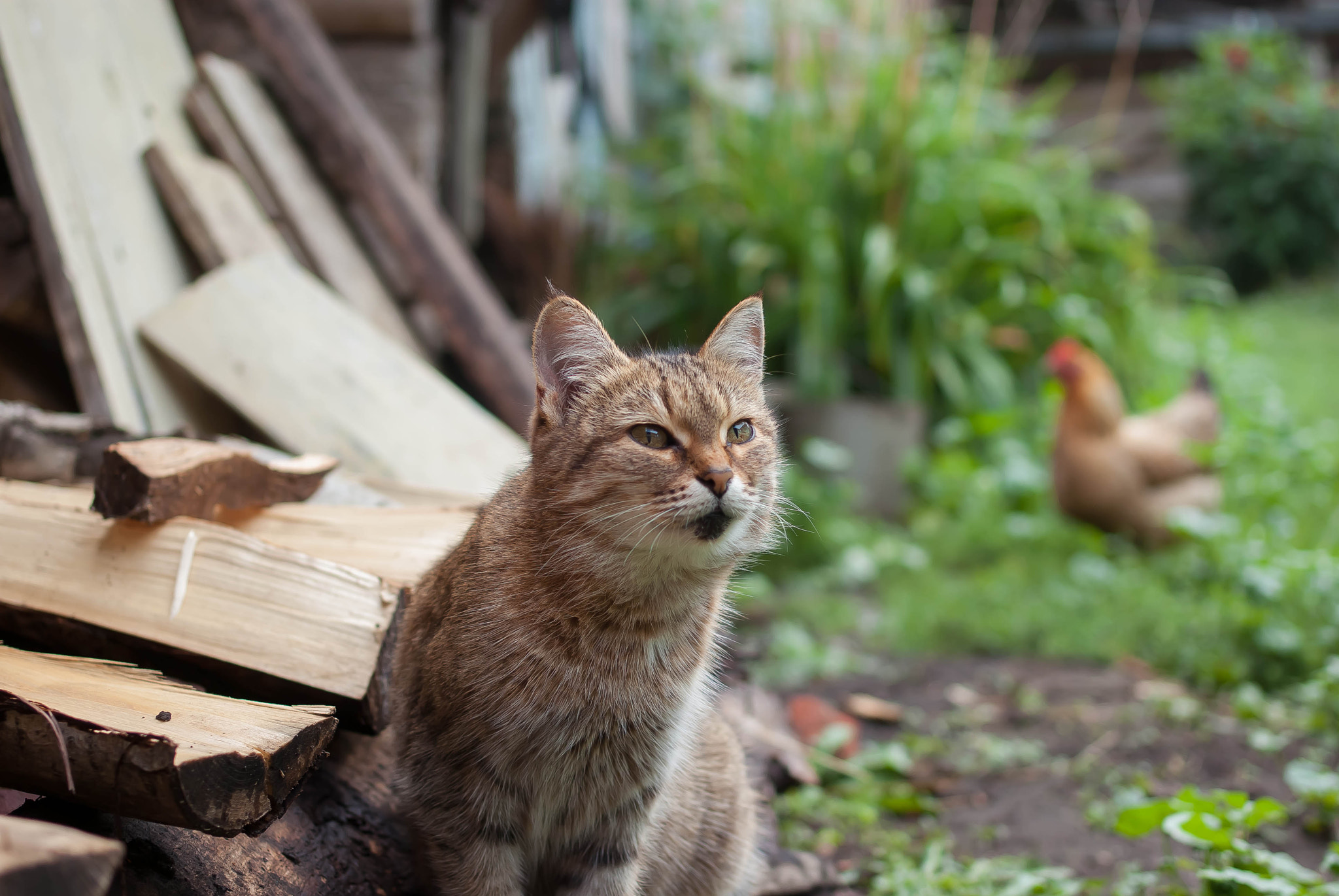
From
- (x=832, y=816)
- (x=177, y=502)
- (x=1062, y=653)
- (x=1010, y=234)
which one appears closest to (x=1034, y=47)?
(x=1010, y=234)

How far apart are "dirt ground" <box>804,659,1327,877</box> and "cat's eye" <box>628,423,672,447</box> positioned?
69.2 inches

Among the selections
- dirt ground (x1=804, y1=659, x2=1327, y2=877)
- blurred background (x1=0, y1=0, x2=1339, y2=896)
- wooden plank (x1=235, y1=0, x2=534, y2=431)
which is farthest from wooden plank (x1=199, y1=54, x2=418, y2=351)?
dirt ground (x1=804, y1=659, x2=1327, y2=877)

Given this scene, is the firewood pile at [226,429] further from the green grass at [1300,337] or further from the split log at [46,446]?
the green grass at [1300,337]

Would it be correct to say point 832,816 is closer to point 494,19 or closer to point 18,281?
point 18,281

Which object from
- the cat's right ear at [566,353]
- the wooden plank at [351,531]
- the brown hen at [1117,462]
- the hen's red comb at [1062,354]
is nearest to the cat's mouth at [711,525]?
the cat's right ear at [566,353]

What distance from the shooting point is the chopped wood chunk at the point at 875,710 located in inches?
152

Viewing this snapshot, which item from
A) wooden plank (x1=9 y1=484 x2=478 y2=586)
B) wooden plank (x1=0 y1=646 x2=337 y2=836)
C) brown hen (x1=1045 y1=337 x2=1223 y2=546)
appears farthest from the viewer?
brown hen (x1=1045 y1=337 x2=1223 y2=546)

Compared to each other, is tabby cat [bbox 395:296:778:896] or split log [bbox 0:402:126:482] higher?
split log [bbox 0:402:126:482]

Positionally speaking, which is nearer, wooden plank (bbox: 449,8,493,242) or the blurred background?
the blurred background

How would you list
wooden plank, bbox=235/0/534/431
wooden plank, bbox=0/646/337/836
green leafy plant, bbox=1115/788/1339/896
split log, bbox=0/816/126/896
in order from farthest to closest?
wooden plank, bbox=235/0/534/431, green leafy plant, bbox=1115/788/1339/896, wooden plank, bbox=0/646/337/836, split log, bbox=0/816/126/896

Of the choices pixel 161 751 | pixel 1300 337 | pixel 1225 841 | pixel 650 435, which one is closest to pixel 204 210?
pixel 650 435

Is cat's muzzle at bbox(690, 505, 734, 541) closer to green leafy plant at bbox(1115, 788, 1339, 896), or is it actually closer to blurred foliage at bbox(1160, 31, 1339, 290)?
green leafy plant at bbox(1115, 788, 1339, 896)

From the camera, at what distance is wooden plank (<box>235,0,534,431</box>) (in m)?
4.18

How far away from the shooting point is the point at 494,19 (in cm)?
614
